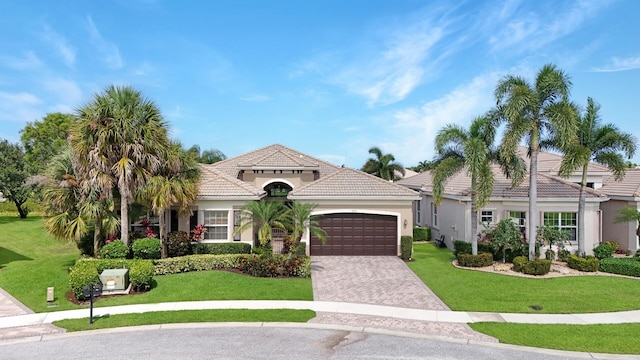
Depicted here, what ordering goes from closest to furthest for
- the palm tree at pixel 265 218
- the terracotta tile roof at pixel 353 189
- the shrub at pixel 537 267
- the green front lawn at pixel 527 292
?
the green front lawn at pixel 527 292 → the shrub at pixel 537 267 → the palm tree at pixel 265 218 → the terracotta tile roof at pixel 353 189

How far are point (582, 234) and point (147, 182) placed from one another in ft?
67.1

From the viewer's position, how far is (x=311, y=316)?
39.1ft

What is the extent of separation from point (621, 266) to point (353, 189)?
12563 mm

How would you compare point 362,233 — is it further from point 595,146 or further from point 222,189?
point 595,146

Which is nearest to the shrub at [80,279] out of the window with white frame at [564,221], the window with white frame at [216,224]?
the window with white frame at [216,224]

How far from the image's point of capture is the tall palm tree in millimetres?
16688

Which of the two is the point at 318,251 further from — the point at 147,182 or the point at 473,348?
the point at 473,348

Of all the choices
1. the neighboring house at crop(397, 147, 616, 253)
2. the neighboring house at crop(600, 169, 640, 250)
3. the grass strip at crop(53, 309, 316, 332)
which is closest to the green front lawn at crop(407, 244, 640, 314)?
the neighboring house at crop(397, 147, 616, 253)

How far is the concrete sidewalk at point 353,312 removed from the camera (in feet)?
38.3

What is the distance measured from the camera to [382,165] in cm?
4091

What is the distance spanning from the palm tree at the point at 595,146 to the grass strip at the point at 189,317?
540 inches

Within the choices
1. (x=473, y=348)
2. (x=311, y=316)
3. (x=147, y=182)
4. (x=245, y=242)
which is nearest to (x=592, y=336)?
(x=473, y=348)

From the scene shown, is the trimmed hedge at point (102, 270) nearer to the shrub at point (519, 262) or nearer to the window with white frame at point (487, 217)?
the shrub at point (519, 262)

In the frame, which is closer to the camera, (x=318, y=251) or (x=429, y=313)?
(x=429, y=313)
